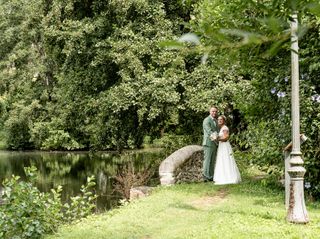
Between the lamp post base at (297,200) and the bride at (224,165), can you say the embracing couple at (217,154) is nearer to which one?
the bride at (224,165)

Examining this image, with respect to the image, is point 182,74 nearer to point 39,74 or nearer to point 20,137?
point 39,74

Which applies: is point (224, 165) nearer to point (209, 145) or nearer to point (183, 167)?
point (209, 145)

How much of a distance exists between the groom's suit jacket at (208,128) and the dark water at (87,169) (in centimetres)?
325

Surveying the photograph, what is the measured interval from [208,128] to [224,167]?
103 centimetres

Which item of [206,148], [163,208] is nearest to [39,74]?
[206,148]

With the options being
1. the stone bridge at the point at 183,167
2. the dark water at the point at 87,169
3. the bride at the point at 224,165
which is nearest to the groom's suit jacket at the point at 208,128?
the bride at the point at 224,165

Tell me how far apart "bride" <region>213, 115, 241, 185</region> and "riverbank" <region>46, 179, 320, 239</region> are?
3.86 feet

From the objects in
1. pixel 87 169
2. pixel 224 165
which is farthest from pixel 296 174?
pixel 87 169

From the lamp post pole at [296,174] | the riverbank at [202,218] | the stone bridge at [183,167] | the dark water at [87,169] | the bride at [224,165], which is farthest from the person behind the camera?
the dark water at [87,169]

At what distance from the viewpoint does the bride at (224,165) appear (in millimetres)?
12000

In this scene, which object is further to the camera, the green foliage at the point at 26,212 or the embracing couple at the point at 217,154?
the embracing couple at the point at 217,154

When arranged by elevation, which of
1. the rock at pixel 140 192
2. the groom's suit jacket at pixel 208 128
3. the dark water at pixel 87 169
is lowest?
the dark water at pixel 87 169

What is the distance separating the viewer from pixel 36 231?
771cm

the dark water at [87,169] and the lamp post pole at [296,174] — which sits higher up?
the lamp post pole at [296,174]
